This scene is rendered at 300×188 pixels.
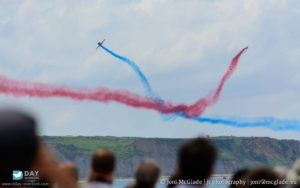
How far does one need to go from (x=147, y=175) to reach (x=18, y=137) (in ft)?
18.7

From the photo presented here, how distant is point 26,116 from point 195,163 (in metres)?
3.02

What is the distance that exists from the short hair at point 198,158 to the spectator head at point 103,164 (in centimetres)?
361

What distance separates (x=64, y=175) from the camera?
5.75 metres

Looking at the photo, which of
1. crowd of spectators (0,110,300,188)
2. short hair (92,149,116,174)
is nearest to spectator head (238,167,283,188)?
crowd of spectators (0,110,300,188)

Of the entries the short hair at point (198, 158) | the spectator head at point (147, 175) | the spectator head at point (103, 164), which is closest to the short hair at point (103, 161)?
the spectator head at point (103, 164)

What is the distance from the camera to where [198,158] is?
7.84 m

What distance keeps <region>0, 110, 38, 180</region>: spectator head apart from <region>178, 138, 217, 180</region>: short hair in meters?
2.76

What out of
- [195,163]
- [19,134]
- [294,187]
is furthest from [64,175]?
[294,187]

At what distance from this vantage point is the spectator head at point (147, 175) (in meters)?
11.0

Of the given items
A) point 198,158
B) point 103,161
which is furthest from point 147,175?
point 198,158

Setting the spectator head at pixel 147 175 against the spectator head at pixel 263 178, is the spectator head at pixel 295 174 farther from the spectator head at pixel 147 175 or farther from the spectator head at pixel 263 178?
the spectator head at pixel 147 175

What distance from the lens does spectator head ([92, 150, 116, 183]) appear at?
1143 centimetres

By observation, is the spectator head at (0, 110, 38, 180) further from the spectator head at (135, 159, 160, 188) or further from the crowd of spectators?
the spectator head at (135, 159, 160, 188)

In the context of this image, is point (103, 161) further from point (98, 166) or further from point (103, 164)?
point (98, 166)
